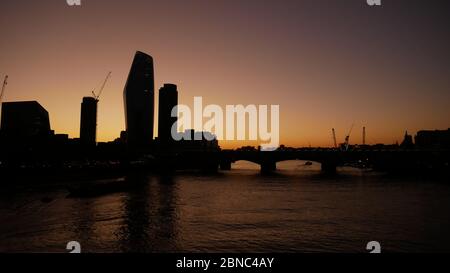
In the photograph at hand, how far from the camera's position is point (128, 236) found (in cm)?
3981

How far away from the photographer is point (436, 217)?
51.8 m

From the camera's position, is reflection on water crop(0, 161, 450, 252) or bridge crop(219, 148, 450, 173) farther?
bridge crop(219, 148, 450, 173)

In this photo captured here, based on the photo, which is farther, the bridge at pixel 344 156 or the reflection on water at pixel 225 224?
the bridge at pixel 344 156

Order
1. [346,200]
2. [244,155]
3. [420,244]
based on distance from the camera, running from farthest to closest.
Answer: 1. [244,155]
2. [346,200]
3. [420,244]

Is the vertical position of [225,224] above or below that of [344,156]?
below

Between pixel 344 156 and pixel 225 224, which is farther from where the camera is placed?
pixel 344 156
